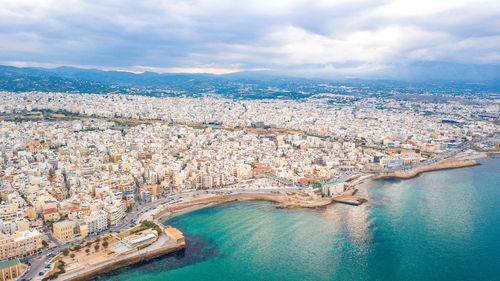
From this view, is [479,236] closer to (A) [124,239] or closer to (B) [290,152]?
(A) [124,239]

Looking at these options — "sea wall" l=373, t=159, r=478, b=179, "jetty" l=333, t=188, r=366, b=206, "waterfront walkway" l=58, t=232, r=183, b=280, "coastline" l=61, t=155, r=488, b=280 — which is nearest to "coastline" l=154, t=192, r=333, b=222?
"coastline" l=61, t=155, r=488, b=280

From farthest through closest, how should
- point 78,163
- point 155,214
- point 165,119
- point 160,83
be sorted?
point 160,83 → point 165,119 → point 78,163 → point 155,214

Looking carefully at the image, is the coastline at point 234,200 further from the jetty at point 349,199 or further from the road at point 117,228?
the road at point 117,228

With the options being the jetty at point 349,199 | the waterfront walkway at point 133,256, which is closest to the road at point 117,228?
the waterfront walkway at point 133,256

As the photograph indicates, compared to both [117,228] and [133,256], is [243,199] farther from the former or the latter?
[133,256]

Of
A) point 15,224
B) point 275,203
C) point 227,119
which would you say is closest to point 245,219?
point 275,203

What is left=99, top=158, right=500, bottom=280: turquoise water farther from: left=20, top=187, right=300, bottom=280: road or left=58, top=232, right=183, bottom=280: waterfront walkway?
left=20, top=187, right=300, bottom=280: road
